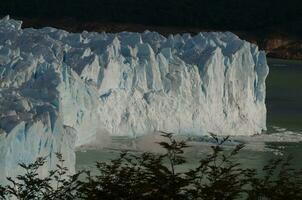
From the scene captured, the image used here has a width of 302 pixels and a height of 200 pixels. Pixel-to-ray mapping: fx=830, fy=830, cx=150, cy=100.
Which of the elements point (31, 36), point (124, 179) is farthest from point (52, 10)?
point (124, 179)

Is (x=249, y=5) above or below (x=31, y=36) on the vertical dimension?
above

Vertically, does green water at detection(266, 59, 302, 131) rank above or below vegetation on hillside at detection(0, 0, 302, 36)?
below

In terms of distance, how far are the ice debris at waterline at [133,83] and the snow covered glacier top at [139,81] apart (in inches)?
0.8

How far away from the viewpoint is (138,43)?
62.8 ft

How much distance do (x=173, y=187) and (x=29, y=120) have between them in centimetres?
620

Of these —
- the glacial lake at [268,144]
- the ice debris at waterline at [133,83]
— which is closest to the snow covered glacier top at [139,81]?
the ice debris at waterline at [133,83]

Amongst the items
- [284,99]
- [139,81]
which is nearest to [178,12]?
[284,99]

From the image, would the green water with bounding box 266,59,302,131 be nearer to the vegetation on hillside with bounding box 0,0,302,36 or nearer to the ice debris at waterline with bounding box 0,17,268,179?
the ice debris at waterline with bounding box 0,17,268,179

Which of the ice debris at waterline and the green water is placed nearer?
the ice debris at waterline

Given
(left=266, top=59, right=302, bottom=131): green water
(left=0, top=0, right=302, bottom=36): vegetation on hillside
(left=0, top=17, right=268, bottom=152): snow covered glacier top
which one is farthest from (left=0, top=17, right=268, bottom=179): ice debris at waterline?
(left=0, top=0, right=302, bottom=36): vegetation on hillside

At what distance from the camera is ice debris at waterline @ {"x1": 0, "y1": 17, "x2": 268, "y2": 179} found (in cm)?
1507

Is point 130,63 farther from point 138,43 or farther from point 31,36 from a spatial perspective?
point 31,36

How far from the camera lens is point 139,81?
698 inches

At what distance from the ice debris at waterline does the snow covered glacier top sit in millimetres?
20
